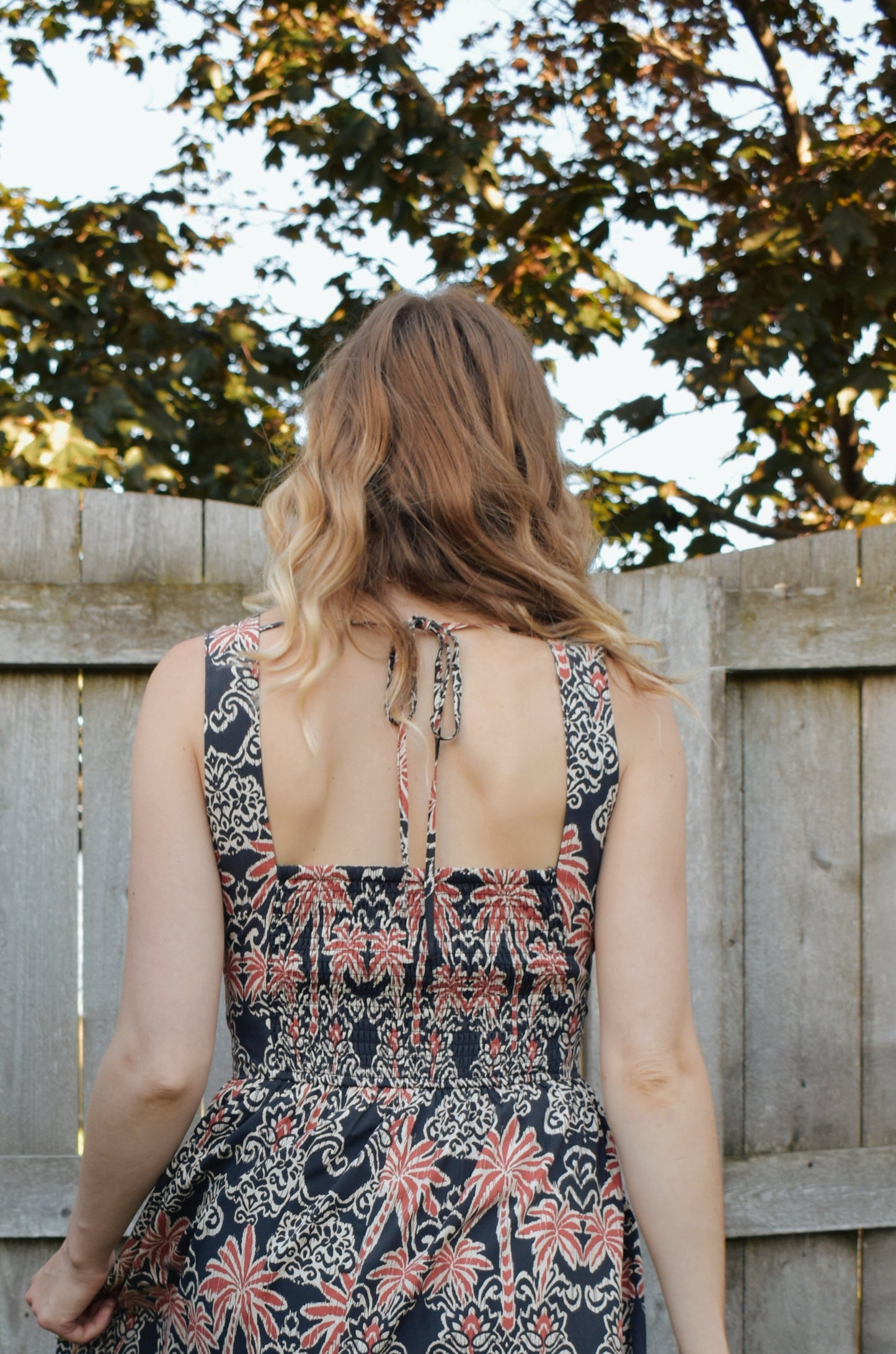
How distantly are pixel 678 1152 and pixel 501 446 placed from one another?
0.78m

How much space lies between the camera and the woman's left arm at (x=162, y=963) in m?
1.20

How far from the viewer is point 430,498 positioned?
128cm

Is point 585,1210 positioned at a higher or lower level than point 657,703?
lower

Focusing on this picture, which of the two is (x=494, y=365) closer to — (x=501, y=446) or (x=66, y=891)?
(x=501, y=446)

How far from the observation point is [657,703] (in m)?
1.34

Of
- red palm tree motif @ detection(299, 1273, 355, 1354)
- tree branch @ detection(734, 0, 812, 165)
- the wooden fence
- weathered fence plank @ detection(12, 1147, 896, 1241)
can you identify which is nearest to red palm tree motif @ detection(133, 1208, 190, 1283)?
red palm tree motif @ detection(299, 1273, 355, 1354)

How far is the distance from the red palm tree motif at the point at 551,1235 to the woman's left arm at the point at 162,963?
0.37 m

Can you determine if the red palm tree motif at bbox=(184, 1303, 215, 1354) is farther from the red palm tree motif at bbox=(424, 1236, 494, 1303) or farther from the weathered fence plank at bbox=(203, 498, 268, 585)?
the weathered fence plank at bbox=(203, 498, 268, 585)

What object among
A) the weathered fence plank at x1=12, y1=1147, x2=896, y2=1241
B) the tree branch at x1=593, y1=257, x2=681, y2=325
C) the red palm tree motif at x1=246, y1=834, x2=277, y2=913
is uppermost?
the tree branch at x1=593, y1=257, x2=681, y2=325

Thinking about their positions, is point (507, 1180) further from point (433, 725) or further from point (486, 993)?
point (433, 725)

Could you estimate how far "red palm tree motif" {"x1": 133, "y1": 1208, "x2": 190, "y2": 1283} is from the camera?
124 centimetres

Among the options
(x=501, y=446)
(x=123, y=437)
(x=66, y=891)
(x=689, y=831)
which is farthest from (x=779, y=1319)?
(x=123, y=437)

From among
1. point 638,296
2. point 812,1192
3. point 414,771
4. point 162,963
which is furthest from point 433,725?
point 638,296

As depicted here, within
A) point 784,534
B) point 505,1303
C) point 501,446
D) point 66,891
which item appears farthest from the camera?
point 784,534
